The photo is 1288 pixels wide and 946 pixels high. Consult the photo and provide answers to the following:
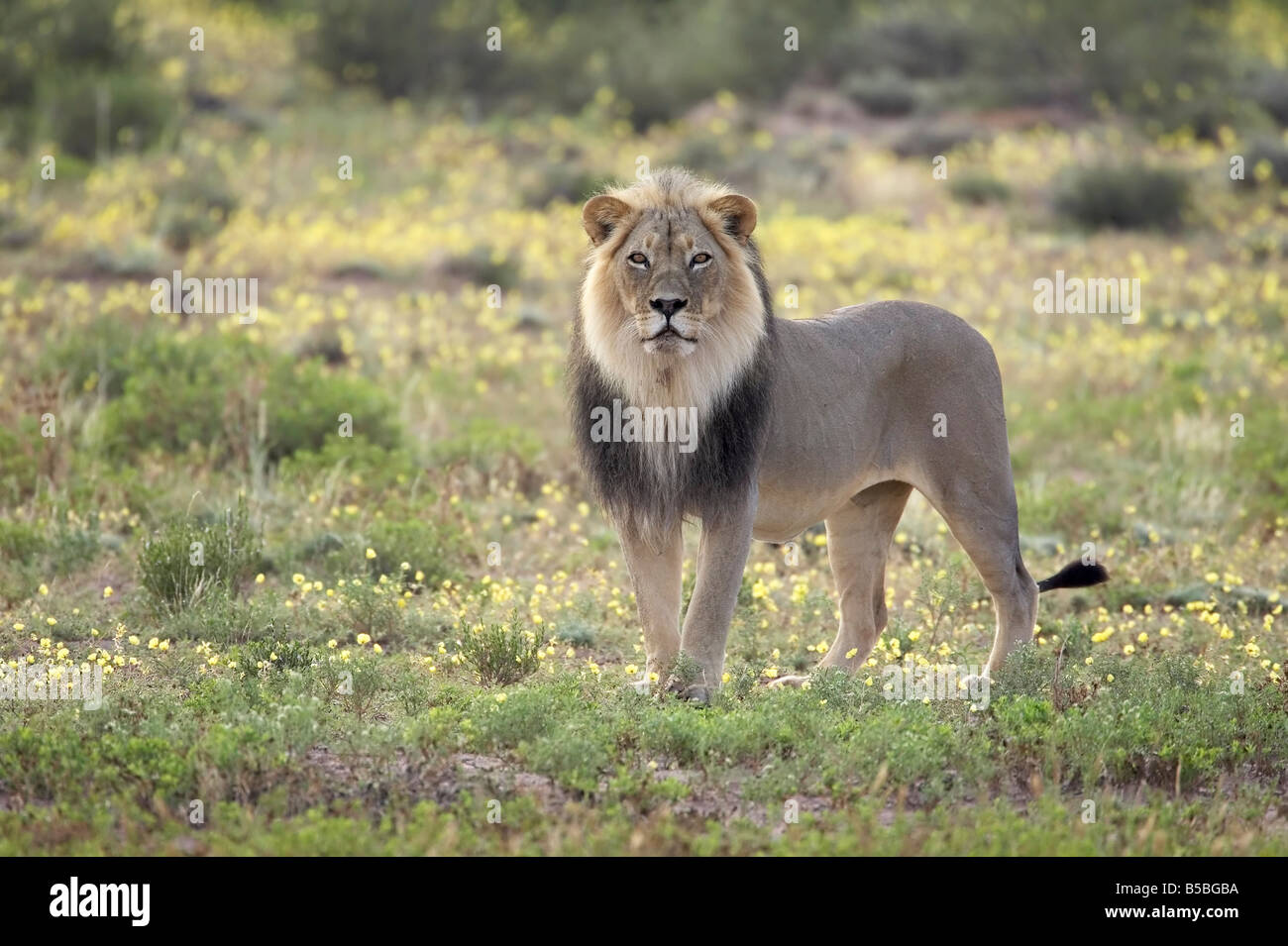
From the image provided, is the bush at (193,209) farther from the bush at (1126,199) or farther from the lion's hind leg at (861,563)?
the lion's hind leg at (861,563)

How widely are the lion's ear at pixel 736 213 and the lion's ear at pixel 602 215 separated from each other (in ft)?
1.20

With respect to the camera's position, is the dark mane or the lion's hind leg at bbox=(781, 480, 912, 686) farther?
the lion's hind leg at bbox=(781, 480, 912, 686)

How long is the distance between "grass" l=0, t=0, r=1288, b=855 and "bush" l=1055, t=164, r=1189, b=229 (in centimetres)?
8

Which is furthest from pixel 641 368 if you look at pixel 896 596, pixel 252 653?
pixel 896 596

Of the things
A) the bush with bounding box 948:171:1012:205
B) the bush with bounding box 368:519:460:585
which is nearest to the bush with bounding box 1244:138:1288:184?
the bush with bounding box 948:171:1012:205

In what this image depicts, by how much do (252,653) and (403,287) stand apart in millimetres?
9322

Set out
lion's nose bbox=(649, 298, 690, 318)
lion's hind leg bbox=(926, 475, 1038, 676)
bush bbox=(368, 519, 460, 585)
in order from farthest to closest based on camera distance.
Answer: bush bbox=(368, 519, 460, 585)
lion's hind leg bbox=(926, 475, 1038, 676)
lion's nose bbox=(649, 298, 690, 318)

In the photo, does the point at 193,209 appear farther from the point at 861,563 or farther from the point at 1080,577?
the point at 1080,577

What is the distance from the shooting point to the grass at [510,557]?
5.48 m

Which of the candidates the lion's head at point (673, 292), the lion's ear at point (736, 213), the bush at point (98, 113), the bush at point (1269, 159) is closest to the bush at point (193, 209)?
the bush at point (98, 113)

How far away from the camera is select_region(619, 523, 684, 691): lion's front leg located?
658 cm

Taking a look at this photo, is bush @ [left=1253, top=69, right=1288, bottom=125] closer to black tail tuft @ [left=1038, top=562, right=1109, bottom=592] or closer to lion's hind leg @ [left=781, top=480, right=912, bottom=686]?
black tail tuft @ [left=1038, top=562, right=1109, bottom=592]

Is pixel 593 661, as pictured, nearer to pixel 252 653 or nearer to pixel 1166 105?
pixel 252 653

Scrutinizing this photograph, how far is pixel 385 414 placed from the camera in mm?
10922
